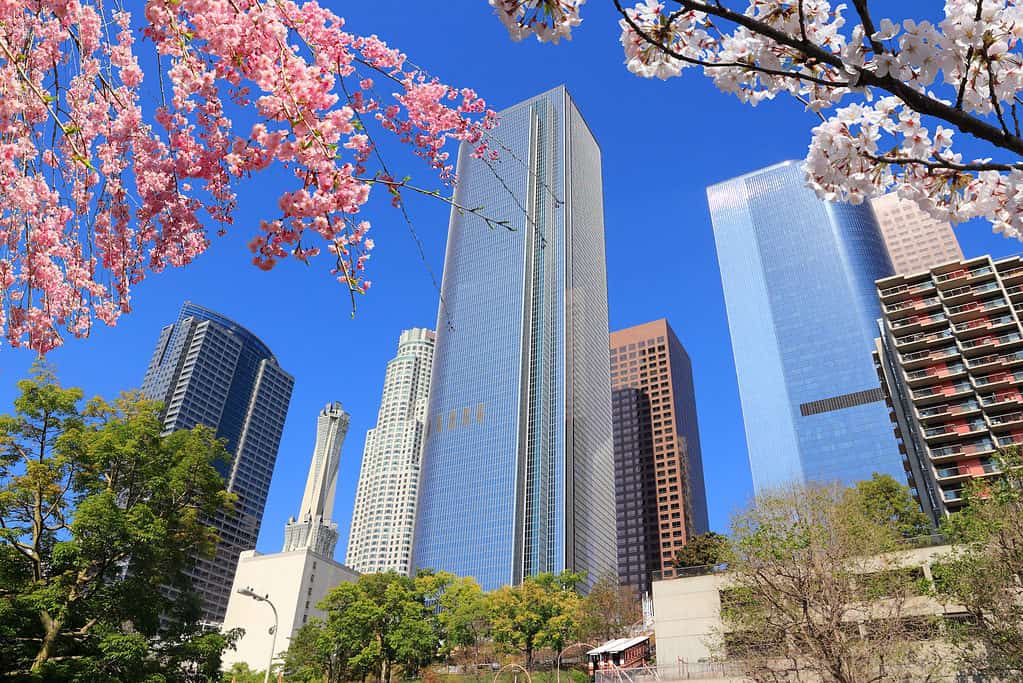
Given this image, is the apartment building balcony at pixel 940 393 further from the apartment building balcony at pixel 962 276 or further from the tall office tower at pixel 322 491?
the tall office tower at pixel 322 491

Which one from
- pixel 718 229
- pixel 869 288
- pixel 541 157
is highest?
pixel 541 157

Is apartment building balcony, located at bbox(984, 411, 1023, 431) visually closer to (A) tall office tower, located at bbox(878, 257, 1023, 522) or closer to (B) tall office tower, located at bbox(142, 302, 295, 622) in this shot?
(A) tall office tower, located at bbox(878, 257, 1023, 522)

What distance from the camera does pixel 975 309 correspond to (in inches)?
2074

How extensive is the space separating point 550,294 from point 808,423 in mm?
53282

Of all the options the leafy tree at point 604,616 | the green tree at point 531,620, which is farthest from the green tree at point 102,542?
the leafy tree at point 604,616

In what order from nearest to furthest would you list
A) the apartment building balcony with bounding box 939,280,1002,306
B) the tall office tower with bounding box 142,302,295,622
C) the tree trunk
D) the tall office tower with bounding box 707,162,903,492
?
1. the tree trunk
2. the apartment building balcony with bounding box 939,280,1002,306
3. the tall office tower with bounding box 707,162,903,492
4. the tall office tower with bounding box 142,302,295,622

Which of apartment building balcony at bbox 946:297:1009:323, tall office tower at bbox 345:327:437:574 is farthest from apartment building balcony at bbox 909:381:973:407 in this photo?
tall office tower at bbox 345:327:437:574

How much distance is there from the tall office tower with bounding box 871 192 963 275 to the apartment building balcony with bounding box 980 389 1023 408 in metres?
94.6

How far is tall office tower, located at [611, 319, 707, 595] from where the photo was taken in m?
144

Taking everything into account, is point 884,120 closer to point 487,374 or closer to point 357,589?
point 357,589

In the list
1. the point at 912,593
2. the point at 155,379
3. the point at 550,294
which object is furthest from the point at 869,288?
the point at 155,379

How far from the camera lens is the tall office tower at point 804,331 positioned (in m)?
99.9

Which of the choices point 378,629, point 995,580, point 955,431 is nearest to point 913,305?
point 955,431

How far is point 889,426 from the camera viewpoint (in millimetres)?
96812
